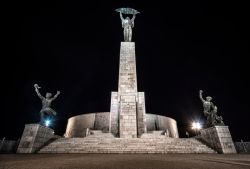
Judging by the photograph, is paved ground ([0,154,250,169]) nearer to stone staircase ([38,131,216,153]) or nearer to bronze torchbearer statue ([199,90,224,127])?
stone staircase ([38,131,216,153])

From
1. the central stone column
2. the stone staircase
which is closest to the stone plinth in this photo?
the central stone column

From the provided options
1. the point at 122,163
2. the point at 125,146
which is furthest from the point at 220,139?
the point at 122,163

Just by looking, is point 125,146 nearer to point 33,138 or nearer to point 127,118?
point 127,118

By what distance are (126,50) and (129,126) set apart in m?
9.21

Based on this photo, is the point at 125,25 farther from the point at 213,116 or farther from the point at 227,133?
the point at 227,133

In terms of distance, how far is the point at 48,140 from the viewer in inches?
419

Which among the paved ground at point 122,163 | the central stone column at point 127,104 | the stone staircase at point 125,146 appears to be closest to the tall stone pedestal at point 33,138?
the stone staircase at point 125,146

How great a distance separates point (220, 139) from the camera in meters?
9.52

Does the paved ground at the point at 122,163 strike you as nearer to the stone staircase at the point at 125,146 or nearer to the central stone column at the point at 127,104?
the stone staircase at the point at 125,146

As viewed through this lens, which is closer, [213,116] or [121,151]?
[121,151]

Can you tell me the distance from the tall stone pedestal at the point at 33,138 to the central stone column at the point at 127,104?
238 inches

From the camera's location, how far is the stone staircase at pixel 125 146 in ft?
29.8

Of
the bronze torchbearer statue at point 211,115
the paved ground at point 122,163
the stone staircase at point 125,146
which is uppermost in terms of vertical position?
the bronze torchbearer statue at point 211,115

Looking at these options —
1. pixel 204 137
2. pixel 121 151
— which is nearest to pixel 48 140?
pixel 121 151
